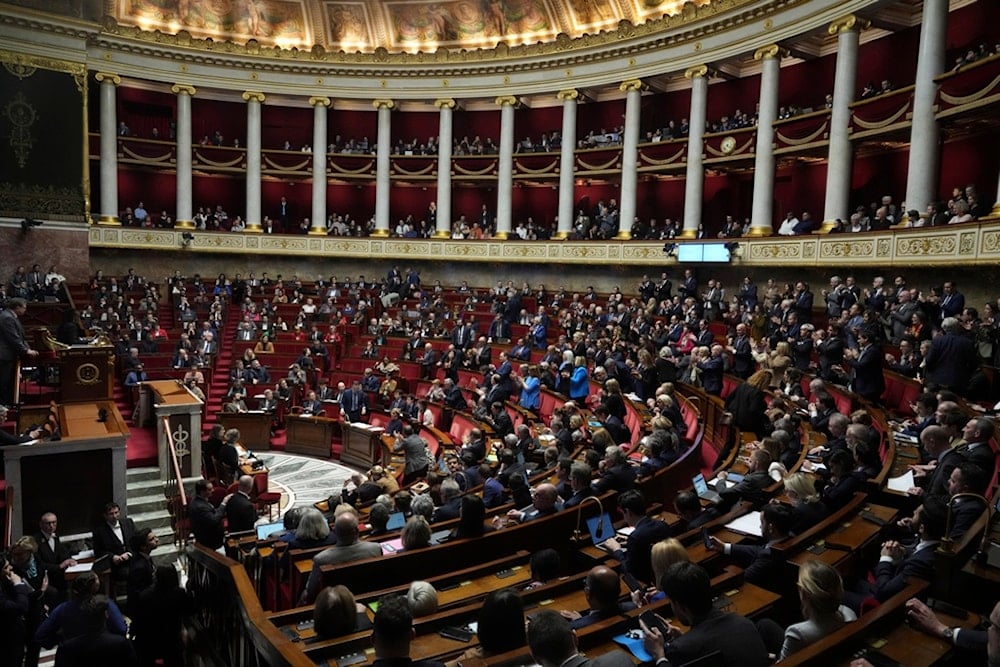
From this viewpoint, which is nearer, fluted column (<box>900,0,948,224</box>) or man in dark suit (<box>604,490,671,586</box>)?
man in dark suit (<box>604,490,671,586</box>)

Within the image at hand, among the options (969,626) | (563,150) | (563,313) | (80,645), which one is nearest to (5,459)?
(80,645)

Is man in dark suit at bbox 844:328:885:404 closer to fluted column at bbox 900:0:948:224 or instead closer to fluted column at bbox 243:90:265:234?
fluted column at bbox 900:0:948:224

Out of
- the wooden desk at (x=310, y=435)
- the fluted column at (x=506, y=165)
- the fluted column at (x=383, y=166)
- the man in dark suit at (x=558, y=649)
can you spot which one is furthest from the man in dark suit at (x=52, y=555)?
the fluted column at (x=383, y=166)

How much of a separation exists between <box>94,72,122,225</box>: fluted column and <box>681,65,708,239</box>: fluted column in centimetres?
2062

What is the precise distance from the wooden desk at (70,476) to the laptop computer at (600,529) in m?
6.69

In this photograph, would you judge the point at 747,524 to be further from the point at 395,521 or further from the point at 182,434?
the point at 182,434

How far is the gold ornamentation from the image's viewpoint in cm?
2183

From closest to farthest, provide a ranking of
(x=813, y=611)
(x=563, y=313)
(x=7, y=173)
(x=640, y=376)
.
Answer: (x=813, y=611), (x=640, y=376), (x=563, y=313), (x=7, y=173)

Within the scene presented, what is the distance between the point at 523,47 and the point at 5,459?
2212 cm

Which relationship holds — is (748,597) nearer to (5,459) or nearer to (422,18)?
(5,459)

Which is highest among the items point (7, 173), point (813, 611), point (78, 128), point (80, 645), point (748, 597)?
point (78, 128)

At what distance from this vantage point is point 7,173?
72.0 ft

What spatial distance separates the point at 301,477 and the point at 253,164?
17.9 m

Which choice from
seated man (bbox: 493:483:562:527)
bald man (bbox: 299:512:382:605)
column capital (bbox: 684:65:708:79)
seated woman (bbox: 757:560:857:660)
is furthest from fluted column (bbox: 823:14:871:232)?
seated woman (bbox: 757:560:857:660)
